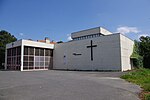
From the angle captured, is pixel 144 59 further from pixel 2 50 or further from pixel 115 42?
pixel 2 50

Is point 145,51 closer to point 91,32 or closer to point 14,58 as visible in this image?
point 91,32

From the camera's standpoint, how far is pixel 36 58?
36062mm

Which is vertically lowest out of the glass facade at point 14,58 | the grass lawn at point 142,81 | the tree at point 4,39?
the grass lawn at point 142,81

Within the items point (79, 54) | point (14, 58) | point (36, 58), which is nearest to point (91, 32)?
point (79, 54)

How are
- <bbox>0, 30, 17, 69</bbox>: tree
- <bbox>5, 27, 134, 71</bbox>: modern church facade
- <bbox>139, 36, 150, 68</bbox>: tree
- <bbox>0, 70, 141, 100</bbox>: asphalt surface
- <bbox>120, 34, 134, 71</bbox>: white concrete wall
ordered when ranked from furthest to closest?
1. <bbox>0, 30, 17, 69</bbox>: tree
2. <bbox>139, 36, 150, 68</bbox>: tree
3. <bbox>5, 27, 134, 71</bbox>: modern church facade
4. <bbox>120, 34, 134, 71</bbox>: white concrete wall
5. <bbox>0, 70, 141, 100</bbox>: asphalt surface

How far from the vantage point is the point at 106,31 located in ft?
143

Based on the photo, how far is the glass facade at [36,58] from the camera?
112 feet

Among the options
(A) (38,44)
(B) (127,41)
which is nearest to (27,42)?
(A) (38,44)

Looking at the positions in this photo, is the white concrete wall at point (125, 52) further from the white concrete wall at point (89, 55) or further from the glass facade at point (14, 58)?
the glass facade at point (14, 58)

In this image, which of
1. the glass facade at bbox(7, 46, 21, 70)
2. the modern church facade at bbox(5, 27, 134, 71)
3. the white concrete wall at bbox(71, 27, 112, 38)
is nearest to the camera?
the modern church facade at bbox(5, 27, 134, 71)

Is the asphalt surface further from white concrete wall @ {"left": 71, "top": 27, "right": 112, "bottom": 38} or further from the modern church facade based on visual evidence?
white concrete wall @ {"left": 71, "top": 27, "right": 112, "bottom": 38}

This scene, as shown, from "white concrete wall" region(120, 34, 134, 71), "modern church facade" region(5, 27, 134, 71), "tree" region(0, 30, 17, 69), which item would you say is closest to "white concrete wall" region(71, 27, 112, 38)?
"modern church facade" region(5, 27, 134, 71)

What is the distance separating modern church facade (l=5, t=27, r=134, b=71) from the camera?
29.3m

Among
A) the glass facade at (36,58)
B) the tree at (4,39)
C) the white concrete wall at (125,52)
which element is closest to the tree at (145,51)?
the white concrete wall at (125,52)
